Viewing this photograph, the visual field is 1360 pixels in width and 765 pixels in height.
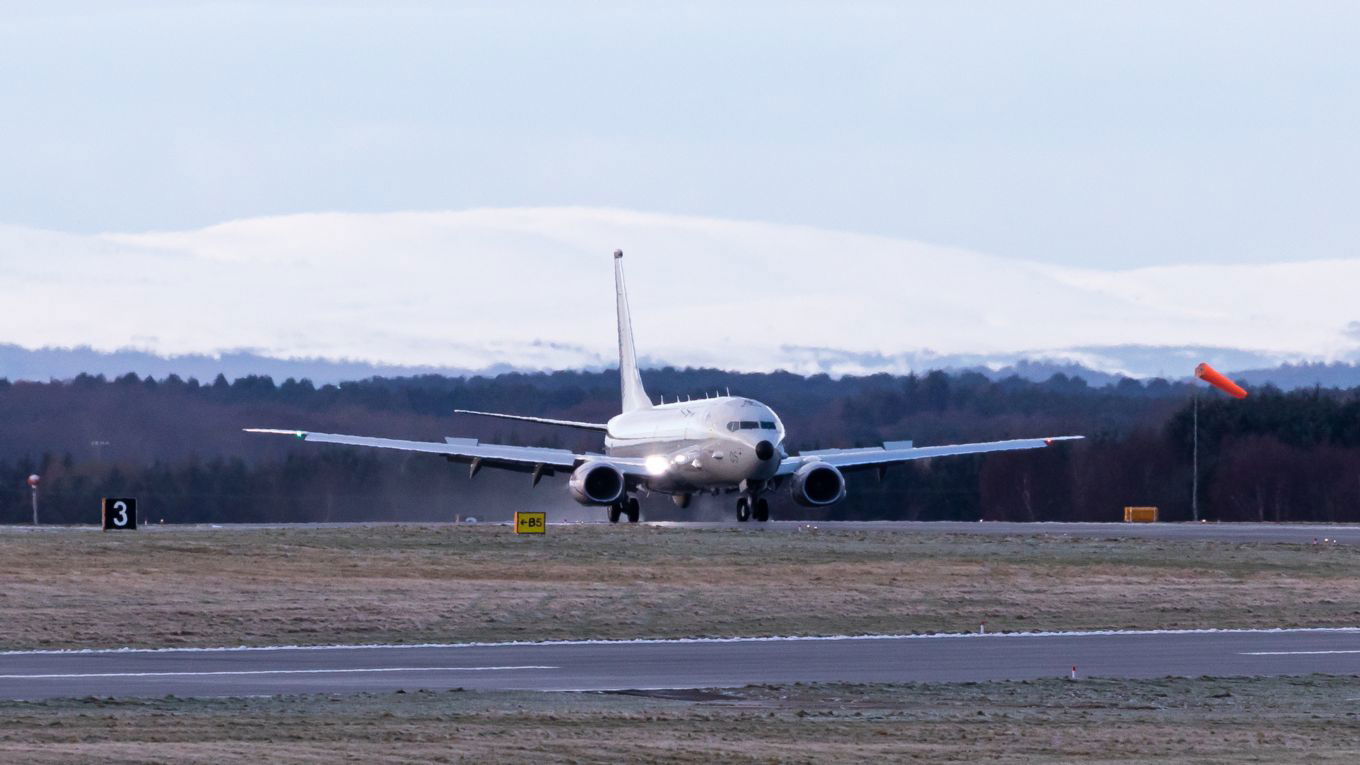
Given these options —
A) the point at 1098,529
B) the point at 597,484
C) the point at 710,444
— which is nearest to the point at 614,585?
the point at 710,444

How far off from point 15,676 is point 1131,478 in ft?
223

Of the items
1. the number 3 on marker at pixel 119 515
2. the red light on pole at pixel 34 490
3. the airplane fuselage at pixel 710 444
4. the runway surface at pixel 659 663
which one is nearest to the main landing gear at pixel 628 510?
the airplane fuselage at pixel 710 444

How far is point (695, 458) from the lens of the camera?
59938mm

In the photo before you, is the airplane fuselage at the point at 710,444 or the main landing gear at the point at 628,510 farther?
the main landing gear at the point at 628,510

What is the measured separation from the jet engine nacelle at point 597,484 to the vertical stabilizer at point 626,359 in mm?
11595

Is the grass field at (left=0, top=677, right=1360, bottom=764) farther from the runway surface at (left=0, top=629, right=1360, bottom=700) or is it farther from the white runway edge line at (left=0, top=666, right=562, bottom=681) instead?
the white runway edge line at (left=0, top=666, right=562, bottom=681)

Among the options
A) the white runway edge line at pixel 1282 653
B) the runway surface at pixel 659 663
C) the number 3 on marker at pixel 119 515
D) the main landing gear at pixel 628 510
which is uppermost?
the number 3 on marker at pixel 119 515

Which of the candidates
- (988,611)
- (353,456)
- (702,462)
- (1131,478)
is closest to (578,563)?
(988,611)

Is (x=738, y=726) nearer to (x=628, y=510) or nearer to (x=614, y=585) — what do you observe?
(x=614, y=585)

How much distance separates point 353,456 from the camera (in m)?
73.2

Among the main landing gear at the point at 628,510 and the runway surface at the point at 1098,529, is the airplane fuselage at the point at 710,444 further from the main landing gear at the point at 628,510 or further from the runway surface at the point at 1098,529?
the runway surface at the point at 1098,529

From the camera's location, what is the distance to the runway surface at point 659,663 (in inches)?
914

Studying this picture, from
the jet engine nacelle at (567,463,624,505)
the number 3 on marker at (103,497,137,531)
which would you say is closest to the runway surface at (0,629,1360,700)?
the number 3 on marker at (103,497,137,531)

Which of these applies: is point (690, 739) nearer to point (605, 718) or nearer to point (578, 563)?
point (605, 718)
